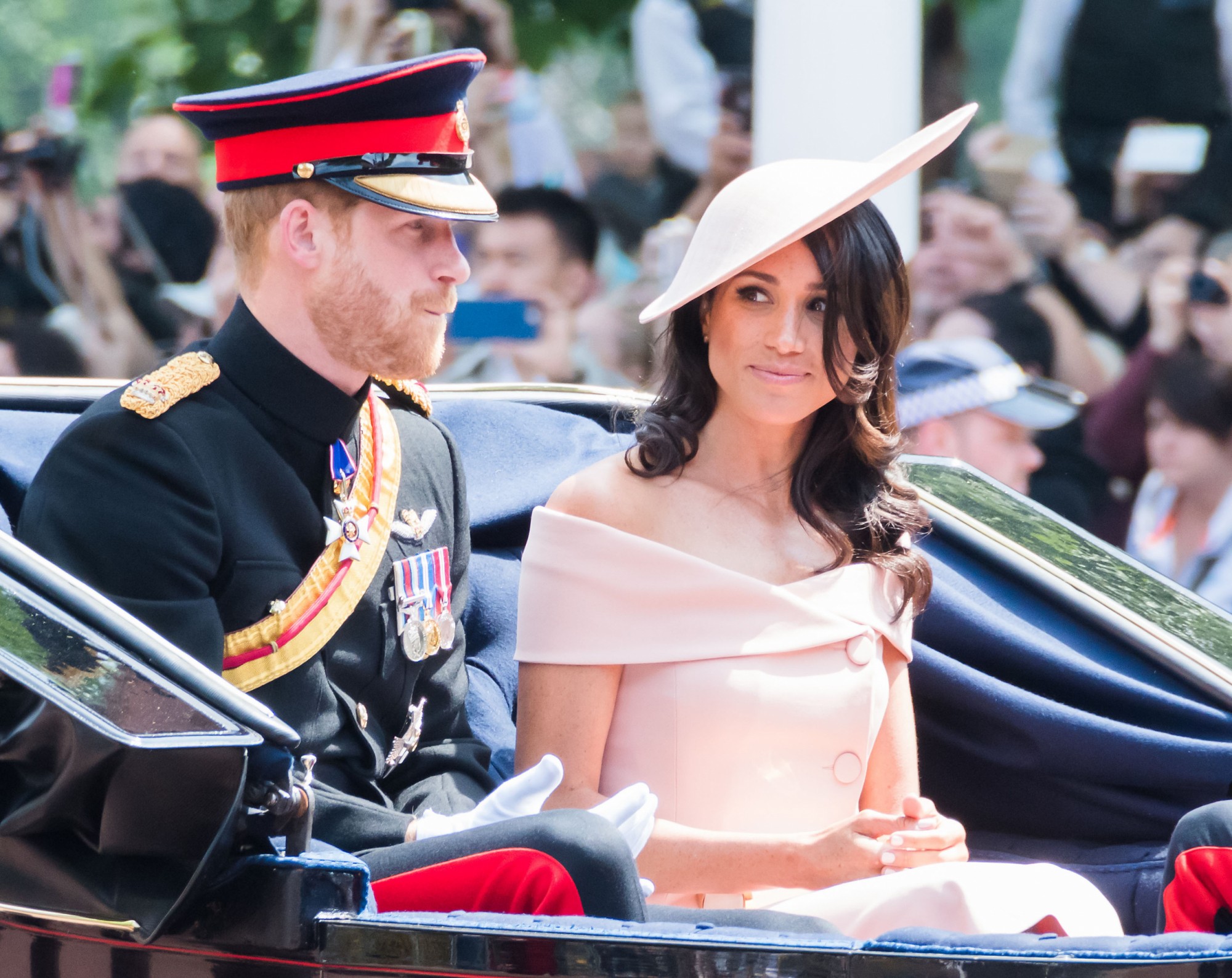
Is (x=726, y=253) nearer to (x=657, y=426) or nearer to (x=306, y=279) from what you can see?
(x=657, y=426)

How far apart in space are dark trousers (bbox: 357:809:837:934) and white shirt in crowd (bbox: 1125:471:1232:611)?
2767 millimetres

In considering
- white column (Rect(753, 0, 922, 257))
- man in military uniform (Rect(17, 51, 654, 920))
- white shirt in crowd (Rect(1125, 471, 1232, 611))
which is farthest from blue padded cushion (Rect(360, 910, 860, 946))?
white column (Rect(753, 0, 922, 257))

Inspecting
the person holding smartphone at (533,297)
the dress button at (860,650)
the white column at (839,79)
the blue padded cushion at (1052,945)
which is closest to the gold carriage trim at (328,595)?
the dress button at (860,650)

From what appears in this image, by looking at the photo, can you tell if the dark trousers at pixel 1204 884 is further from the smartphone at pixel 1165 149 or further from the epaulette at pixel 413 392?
the smartphone at pixel 1165 149

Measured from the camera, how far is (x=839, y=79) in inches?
173

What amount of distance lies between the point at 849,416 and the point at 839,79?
2.23m

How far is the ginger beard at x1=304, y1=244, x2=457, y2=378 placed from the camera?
2.03 meters

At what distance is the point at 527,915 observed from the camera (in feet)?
5.36

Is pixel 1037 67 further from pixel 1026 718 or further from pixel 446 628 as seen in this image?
pixel 446 628

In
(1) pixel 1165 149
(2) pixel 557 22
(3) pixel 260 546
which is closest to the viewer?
(3) pixel 260 546

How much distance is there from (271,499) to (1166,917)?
1.19 m

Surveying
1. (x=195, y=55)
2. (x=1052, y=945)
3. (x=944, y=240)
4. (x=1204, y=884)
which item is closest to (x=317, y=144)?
(x=1052, y=945)

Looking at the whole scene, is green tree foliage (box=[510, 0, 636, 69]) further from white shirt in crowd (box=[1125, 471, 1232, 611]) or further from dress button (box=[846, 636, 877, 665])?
dress button (box=[846, 636, 877, 665])

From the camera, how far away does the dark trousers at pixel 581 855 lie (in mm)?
1695
